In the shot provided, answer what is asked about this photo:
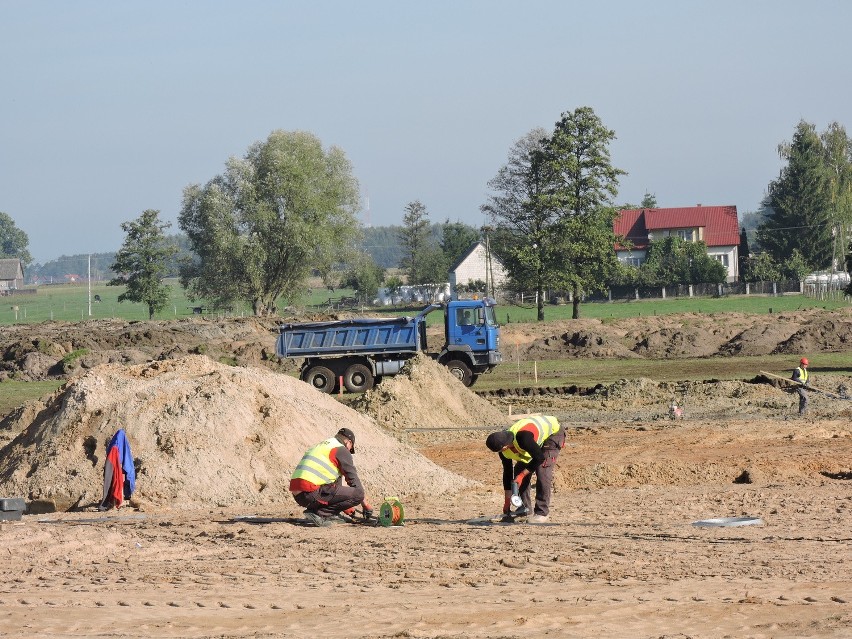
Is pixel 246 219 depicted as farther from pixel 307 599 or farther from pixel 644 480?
pixel 307 599

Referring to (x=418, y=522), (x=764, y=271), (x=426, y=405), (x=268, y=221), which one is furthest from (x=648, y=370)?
(x=764, y=271)

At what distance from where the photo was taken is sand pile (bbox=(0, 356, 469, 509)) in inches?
640

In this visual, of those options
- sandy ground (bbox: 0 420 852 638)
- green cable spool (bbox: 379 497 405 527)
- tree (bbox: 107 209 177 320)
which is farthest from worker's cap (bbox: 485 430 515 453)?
tree (bbox: 107 209 177 320)

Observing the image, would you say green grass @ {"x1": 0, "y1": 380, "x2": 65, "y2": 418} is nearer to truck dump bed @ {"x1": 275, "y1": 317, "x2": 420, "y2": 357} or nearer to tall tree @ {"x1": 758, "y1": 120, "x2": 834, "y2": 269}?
truck dump bed @ {"x1": 275, "y1": 317, "x2": 420, "y2": 357}

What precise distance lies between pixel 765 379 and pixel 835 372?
4.34 m

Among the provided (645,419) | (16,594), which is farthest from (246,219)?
(16,594)

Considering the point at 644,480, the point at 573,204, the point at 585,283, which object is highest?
the point at 573,204

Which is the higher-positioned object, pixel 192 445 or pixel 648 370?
pixel 192 445

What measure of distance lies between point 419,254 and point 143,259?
165 ft

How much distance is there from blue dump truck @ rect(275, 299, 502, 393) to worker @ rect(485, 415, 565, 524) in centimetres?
2016

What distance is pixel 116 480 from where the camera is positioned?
15586 millimetres

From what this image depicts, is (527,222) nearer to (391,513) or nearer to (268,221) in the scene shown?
(268,221)

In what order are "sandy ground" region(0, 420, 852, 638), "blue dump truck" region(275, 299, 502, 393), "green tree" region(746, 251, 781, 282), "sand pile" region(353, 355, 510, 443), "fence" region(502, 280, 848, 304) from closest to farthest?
"sandy ground" region(0, 420, 852, 638) < "sand pile" region(353, 355, 510, 443) < "blue dump truck" region(275, 299, 502, 393) < "fence" region(502, 280, 848, 304) < "green tree" region(746, 251, 781, 282)

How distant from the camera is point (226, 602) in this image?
10016 mm
